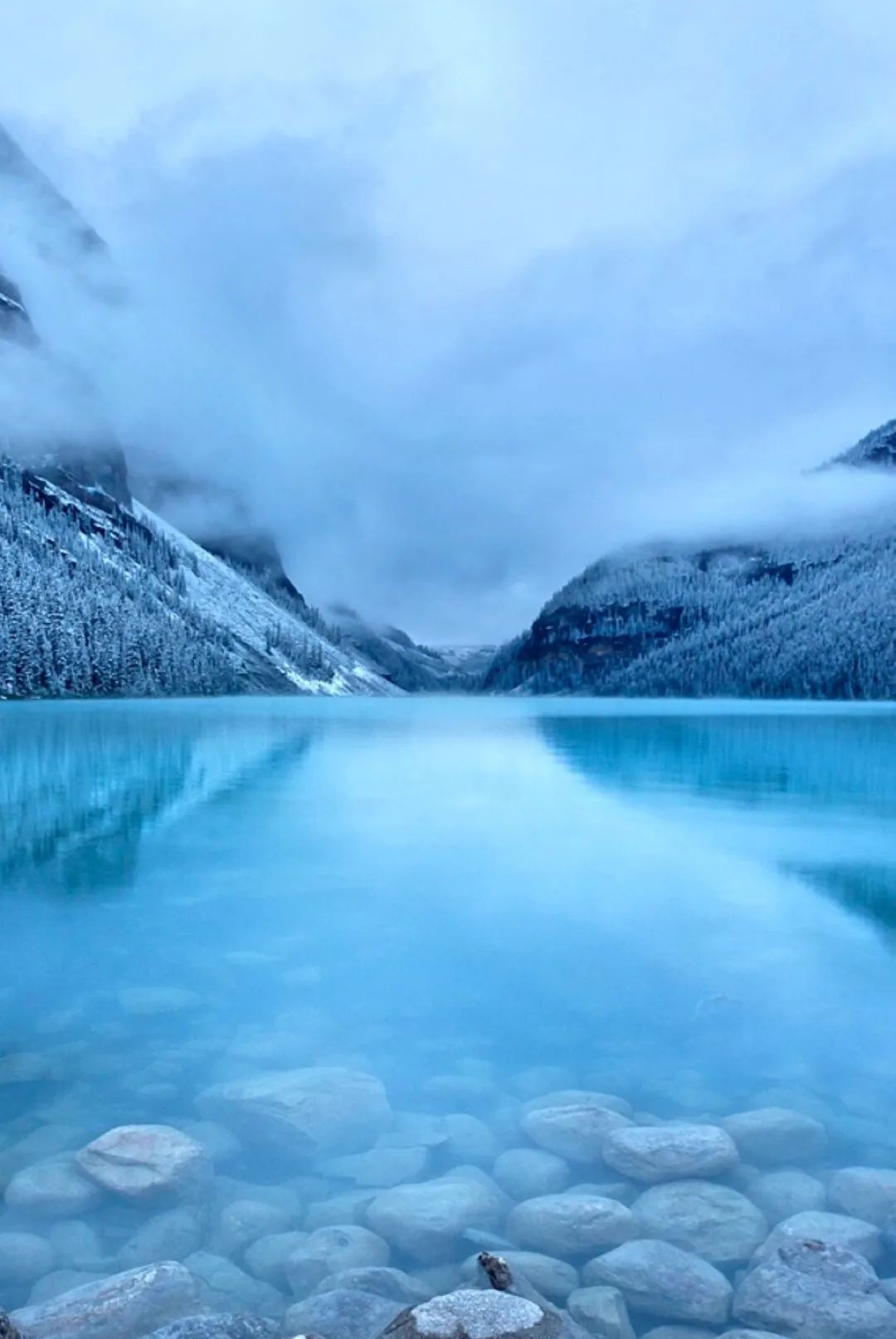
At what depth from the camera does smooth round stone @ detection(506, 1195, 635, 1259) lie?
6.86m

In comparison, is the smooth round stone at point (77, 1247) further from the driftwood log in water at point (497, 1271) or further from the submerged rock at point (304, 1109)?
the driftwood log in water at point (497, 1271)

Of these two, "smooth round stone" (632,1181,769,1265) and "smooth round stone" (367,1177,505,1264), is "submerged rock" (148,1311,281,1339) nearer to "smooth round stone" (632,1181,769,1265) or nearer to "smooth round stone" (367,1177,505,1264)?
"smooth round stone" (367,1177,505,1264)

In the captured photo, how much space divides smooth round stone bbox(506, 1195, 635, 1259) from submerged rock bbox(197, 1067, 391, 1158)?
6.37 ft

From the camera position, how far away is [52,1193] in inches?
285

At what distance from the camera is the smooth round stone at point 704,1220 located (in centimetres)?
680

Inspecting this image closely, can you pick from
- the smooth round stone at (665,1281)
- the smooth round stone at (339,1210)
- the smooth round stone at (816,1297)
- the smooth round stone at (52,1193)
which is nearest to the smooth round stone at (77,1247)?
the smooth round stone at (52,1193)

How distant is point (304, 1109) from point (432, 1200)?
201 centimetres

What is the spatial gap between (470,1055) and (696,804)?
80.2 ft

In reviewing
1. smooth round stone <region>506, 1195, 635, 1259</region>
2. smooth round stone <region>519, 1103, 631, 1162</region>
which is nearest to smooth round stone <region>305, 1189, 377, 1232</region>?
smooth round stone <region>506, 1195, 635, 1259</region>

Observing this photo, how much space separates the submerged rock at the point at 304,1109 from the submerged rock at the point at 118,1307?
231 cm

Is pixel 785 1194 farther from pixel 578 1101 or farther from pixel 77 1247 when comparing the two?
pixel 77 1247

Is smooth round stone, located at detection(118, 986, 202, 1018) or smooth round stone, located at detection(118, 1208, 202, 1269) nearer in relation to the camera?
smooth round stone, located at detection(118, 1208, 202, 1269)

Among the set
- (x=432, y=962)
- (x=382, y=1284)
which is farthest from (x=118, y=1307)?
(x=432, y=962)

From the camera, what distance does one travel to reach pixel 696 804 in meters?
33.6
